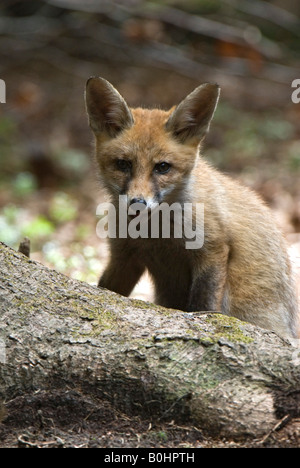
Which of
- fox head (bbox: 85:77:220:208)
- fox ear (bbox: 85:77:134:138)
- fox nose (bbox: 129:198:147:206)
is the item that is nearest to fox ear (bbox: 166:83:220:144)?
fox head (bbox: 85:77:220:208)

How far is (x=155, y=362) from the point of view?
10.8 feet

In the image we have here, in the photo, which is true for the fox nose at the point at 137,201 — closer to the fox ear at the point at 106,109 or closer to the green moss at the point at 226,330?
the fox ear at the point at 106,109

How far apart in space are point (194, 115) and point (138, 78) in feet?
31.4

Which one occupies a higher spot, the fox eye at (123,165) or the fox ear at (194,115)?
the fox ear at (194,115)

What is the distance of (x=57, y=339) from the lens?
135 inches

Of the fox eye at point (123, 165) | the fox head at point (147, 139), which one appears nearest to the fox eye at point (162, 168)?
the fox head at point (147, 139)

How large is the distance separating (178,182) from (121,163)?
54 cm

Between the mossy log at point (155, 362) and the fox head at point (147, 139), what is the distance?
152cm

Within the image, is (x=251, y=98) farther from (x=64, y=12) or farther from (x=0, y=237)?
(x=0, y=237)

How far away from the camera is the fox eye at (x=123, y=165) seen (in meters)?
4.97

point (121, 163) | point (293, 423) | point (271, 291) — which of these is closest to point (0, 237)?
point (121, 163)

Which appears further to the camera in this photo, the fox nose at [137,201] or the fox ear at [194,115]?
the fox ear at [194,115]

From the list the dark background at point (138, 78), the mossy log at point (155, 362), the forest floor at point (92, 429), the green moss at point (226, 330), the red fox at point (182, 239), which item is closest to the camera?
the forest floor at point (92, 429)

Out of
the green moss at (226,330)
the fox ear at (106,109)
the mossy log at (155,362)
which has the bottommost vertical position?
the mossy log at (155,362)
